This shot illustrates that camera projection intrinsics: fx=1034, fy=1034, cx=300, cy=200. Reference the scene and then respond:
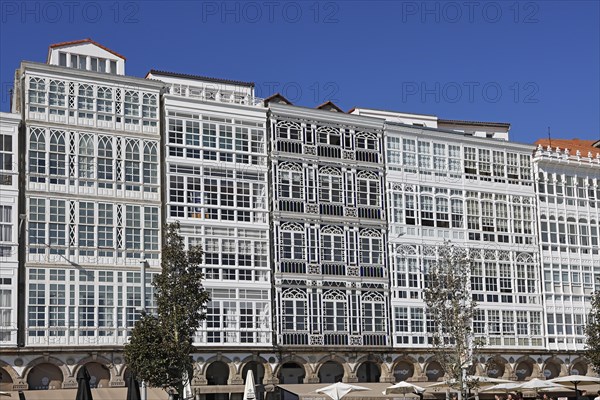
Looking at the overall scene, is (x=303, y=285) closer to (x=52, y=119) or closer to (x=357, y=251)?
(x=357, y=251)

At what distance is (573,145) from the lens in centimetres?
7725

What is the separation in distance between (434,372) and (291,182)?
14.8 metres

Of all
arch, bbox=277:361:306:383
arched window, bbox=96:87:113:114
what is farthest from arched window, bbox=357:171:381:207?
arched window, bbox=96:87:113:114

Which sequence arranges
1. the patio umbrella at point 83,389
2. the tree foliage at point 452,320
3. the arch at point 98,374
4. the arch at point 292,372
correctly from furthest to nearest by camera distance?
the arch at point 292,372
the arch at point 98,374
the tree foliage at point 452,320
the patio umbrella at point 83,389

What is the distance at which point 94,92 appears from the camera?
54.3 metres

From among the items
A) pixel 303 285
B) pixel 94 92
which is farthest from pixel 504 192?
pixel 94 92

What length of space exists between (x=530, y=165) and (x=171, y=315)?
34.0 metres

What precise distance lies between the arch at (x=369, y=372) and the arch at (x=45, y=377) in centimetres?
1825

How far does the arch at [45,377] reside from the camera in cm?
5031

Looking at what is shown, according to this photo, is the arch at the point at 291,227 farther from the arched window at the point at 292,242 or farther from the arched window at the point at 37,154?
the arched window at the point at 37,154

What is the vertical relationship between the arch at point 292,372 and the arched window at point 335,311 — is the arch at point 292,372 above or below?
below

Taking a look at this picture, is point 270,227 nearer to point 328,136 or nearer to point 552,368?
point 328,136

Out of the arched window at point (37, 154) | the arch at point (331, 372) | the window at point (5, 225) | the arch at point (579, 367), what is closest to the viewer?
the window at point (5, 225)

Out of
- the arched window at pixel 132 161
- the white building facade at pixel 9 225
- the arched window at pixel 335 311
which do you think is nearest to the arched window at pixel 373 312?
the arched window at pixel 335 311
